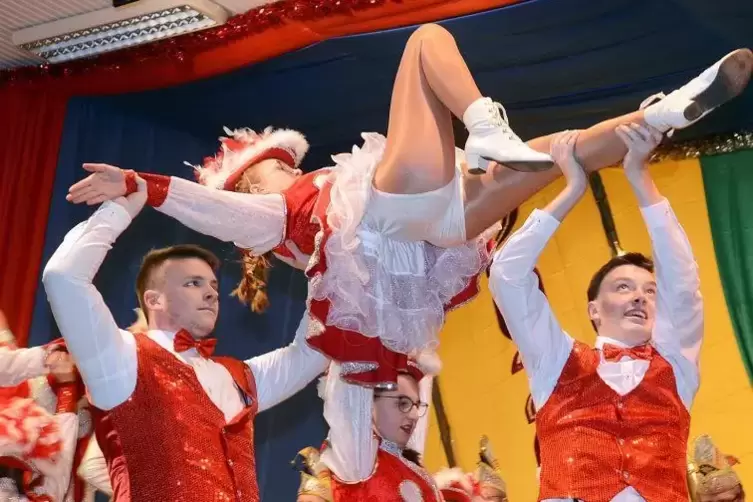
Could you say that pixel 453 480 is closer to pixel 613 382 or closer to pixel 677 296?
pixel 613 382

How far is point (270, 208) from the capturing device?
9.88 ft

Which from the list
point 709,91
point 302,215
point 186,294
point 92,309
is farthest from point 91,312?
point 709,91

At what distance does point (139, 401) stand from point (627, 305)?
138 centimetres

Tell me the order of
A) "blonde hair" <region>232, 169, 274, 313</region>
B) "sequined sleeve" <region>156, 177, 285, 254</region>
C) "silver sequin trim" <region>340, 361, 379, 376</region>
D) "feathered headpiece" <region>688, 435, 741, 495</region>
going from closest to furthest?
"sequined sleeve" <region>156, 177, 285, 254</region> < "silver sequin trim" <region>340, 361, 379, 376</region> < "blonde hair" <region>232, 169, 274, 313</region> < "feathered headpiece" <region>688, 435, 741, 495</region>

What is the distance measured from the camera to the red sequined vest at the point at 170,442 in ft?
8.88

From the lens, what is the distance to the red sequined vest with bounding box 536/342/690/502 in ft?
8.95

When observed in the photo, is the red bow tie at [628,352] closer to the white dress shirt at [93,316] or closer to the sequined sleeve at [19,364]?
the white dress shirt at [93,316]

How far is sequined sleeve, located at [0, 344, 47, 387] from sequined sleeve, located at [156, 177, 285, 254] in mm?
874

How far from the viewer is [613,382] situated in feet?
9.39

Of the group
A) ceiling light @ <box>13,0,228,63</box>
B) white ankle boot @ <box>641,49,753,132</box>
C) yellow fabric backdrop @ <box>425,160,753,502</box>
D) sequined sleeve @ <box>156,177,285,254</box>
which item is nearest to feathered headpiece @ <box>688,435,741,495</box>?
yellow fabric backdrop @ <box>425,160,753,502</box>

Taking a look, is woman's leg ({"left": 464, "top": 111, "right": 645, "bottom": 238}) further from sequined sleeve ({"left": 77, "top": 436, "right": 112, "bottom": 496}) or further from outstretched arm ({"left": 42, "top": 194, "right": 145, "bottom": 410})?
sequined sleeve ({"left": 77, "top": 436, "right": 112, "bottom": 496})

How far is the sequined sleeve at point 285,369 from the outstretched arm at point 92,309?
49 cm

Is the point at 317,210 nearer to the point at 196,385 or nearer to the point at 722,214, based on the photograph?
the point at 196,385

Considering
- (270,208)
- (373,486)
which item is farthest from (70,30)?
(373,486)
